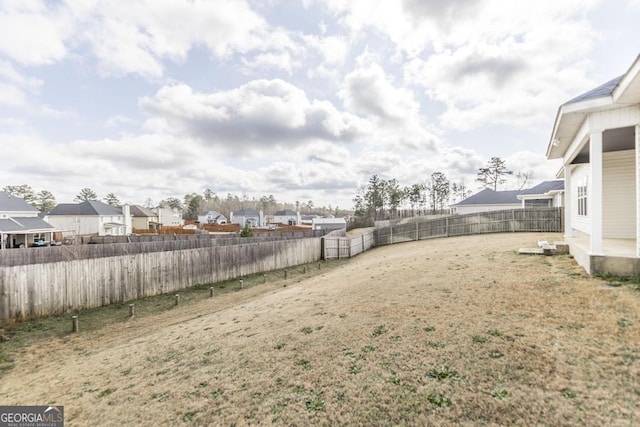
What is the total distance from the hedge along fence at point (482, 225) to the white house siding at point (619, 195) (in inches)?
379

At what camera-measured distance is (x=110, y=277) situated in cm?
1015

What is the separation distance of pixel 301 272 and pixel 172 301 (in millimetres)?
7034

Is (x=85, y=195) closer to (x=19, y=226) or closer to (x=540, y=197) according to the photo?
(x=19, y=226)

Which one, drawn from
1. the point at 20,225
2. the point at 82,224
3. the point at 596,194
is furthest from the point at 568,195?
the point at 82,224

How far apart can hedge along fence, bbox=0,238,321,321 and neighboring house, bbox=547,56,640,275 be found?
13.5 m

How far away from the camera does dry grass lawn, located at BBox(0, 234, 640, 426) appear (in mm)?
2936

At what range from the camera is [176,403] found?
12.1 ft

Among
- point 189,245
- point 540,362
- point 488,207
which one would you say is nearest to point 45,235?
point 189,245

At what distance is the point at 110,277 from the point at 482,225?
21.9 m

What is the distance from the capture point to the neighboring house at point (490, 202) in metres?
32.3

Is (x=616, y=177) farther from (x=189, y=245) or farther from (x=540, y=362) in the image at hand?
(x=189, y=245)

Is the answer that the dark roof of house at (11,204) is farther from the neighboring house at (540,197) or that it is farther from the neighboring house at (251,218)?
the neighboring house at (540,197)

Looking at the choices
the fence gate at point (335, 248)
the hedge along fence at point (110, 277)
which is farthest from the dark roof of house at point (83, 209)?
the fence gate at point (335, 248)

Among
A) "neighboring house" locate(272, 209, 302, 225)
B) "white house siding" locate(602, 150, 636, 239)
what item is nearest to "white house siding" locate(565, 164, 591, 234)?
"white house siding" locate(602, 150, 636, 239)
